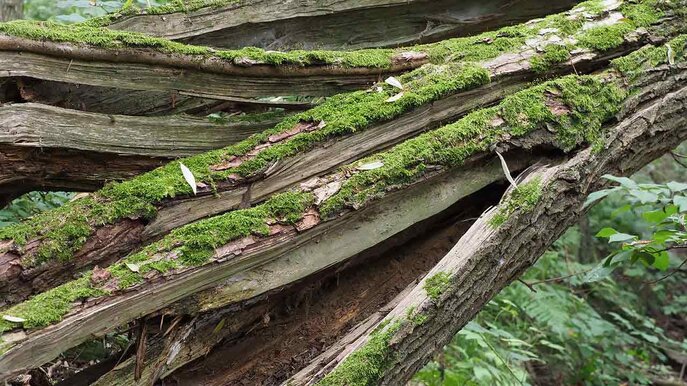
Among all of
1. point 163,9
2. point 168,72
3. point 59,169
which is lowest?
point 59,169

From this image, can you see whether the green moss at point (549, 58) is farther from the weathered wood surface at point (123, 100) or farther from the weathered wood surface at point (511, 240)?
the weathered wood surface at point (123, 100)

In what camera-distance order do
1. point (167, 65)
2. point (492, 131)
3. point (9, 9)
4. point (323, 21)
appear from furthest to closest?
point (9, 9) < point (323, 21) < point (492, 131) < point (167, 65)

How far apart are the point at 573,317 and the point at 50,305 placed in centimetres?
545

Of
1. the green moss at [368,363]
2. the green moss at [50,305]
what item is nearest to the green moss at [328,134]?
the green moss at [50,305]

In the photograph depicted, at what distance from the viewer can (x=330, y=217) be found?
2289 mm

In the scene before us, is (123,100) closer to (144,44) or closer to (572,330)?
(144,44)

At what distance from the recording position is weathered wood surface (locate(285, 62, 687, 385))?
221 centimetres

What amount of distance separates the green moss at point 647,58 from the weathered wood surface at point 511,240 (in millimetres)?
85

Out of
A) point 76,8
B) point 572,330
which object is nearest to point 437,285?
point 76,8

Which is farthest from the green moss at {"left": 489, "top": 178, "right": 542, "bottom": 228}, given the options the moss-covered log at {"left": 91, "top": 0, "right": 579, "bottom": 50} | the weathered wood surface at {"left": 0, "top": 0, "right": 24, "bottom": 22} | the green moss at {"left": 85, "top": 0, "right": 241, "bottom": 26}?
the weathered wood surface at {"left": 0, "top": 0, "right": 24, "bottom": 22}

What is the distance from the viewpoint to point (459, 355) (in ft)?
16.8

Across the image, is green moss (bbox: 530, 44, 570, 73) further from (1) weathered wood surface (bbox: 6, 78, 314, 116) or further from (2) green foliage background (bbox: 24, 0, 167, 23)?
(2) green foliage background (bbox: 24, 0, 167, 23)

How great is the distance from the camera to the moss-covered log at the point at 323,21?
9.19 ft

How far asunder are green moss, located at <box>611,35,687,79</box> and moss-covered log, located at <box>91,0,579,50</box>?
→ 0.78 m
